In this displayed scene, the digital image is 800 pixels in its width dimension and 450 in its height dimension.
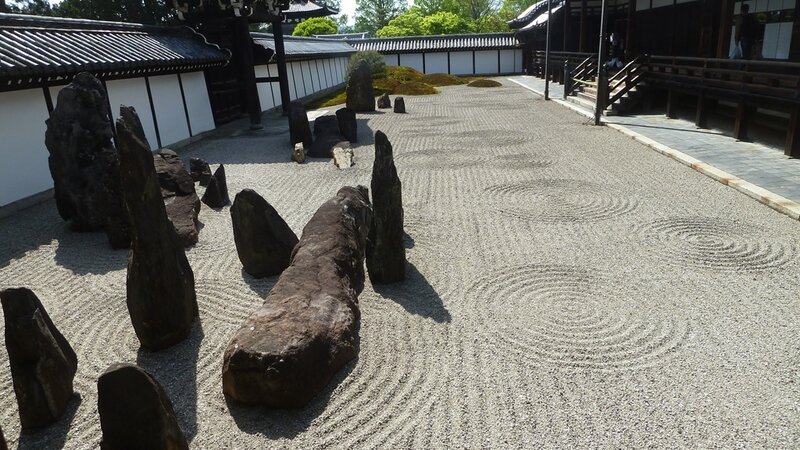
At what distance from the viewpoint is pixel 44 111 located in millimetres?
11742

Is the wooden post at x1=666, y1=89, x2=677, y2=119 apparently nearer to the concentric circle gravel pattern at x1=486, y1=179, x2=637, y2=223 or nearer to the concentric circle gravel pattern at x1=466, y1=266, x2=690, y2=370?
the concentric circle gravel pattern at x1=486, y1=179, x2=637, y2=223

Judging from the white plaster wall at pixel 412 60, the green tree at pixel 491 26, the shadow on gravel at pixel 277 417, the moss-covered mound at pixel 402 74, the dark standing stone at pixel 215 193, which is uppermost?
the green tree at pixel 491 26

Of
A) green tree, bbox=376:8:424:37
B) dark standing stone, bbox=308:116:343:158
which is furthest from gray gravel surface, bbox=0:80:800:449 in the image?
green tree, bbox=376:8:424:37

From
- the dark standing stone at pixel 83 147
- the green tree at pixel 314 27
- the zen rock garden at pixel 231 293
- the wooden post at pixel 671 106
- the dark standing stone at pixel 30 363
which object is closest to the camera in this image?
the zen rock garden at pixel 231 293

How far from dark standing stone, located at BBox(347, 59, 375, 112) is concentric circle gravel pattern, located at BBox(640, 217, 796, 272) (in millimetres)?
17873

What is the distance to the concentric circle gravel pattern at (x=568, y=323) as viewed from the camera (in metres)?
5.15

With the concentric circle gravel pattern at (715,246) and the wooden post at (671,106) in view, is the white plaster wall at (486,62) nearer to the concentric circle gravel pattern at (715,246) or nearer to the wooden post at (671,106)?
the wooden post at (671,106)

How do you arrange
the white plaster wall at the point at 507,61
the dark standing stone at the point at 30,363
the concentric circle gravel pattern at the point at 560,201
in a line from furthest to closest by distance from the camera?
the white plaster wall at the point at 507,61
the concentric circle gravel pattern at the point at 560,201
the dark standing stone at the point at 30,363

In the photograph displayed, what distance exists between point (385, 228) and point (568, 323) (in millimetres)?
2474

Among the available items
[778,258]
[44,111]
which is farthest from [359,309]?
[44,111]

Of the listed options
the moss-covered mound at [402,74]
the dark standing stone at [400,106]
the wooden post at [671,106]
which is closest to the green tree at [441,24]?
the moss-covered mound at [402,74]

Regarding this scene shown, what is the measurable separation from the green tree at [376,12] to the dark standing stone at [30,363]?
248 feet

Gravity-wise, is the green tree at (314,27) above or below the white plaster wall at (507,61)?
above

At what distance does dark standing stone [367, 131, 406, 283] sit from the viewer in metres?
6.77
